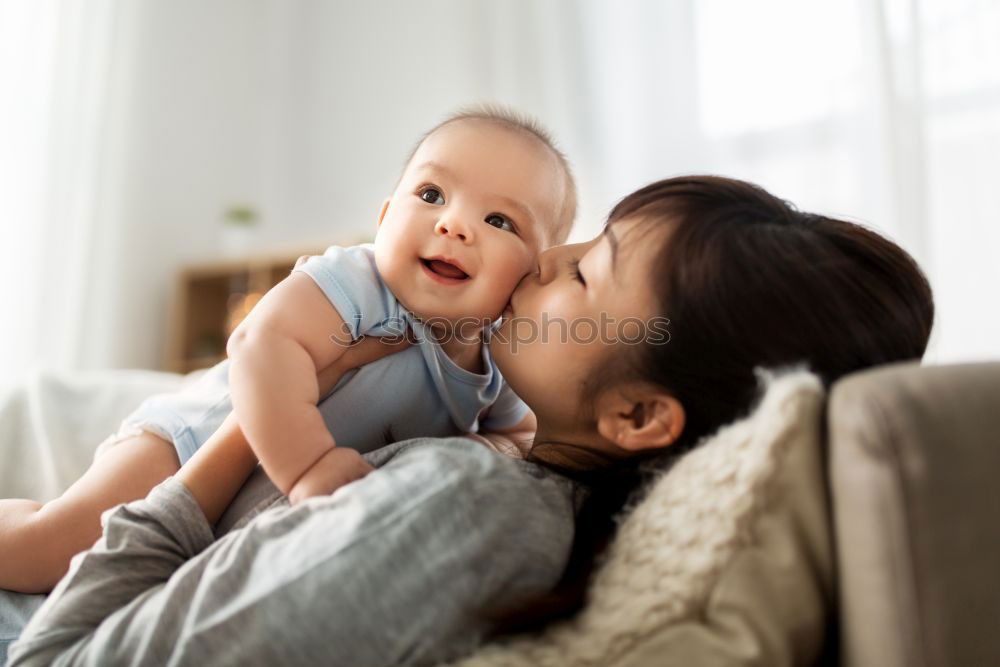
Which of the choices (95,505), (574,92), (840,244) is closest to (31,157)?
(574,92)

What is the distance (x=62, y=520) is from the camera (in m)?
0.95

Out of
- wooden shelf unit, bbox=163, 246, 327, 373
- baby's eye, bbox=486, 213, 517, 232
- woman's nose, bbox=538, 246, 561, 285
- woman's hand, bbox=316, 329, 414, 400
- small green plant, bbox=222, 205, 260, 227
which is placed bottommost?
wooden shelf unit, bbox=163, 246, 327, 373

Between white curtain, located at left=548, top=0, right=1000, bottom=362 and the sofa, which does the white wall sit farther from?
the sofa

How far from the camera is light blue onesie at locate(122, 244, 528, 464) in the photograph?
937 mm

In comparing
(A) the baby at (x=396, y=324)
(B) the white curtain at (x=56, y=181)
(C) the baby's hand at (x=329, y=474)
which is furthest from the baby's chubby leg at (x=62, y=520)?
(B) the white curtain at (x=56, y=181)

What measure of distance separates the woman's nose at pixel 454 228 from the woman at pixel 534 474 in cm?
10

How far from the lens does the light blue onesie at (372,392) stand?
937 millimetres

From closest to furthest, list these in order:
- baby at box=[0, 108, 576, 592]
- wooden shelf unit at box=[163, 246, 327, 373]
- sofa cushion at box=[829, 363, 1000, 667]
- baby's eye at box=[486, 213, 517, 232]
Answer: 1. sofa cushion at box=[829, 363, 1000, 667]
2. baby at box=[0, 108, 576, 592]
3. baby's eye at box=[486, 213, 517, 232]
4. wooden shelf unit at box=[163, 246, 327, 373]

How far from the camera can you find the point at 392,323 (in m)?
0.96

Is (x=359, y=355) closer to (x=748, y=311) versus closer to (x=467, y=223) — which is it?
(x=467, y=223)

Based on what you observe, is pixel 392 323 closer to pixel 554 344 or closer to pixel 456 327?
pixel 456 327

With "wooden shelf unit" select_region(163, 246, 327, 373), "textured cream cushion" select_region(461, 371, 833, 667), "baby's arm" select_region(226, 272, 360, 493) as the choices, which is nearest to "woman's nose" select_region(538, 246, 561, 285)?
"baby's arm" select_region(226, 272, 360, 493)

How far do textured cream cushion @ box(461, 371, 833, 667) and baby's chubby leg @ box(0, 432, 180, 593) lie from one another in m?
0.59

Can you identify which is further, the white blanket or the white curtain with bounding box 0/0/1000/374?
the white curtain with bounding box 0/0/1000/374
